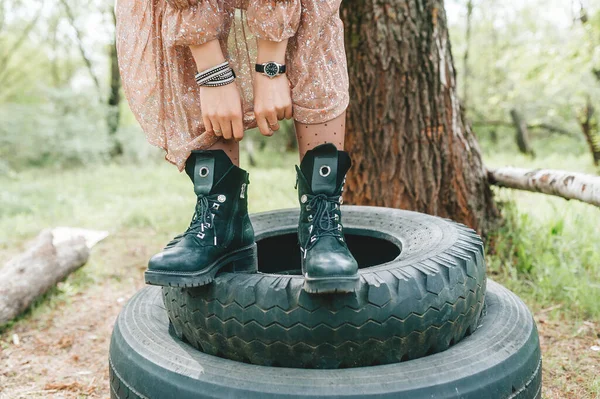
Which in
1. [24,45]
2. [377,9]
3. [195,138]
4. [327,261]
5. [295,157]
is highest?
[24,45]

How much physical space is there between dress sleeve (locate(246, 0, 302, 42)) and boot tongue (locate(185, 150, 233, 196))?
14.3 inches

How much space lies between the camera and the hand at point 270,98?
137cm

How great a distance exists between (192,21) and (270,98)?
28 centimetres

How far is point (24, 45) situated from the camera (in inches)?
534

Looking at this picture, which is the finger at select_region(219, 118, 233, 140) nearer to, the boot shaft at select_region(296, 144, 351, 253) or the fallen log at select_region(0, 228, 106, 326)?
the boot shaft at select_region(296, 144, 351, 253)

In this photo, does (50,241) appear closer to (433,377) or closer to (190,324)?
(190,324)

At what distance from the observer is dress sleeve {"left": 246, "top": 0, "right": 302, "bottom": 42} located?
129cm

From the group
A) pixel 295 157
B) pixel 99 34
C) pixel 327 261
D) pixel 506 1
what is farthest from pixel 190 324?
pixel 506 1

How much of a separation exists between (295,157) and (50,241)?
9325 mm

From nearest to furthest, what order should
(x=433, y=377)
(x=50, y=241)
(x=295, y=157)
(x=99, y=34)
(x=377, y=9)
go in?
(x=433, y=377), (x=377, y=9), (x=50, y=241), (x=295, y=157), (x=99, y=34)

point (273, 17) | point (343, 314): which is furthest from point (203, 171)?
point (343, 314)

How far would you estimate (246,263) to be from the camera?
1.65m

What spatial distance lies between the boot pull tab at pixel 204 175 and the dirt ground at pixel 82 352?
1126 millimetres

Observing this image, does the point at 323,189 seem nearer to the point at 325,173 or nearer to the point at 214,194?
the point at 325,173
